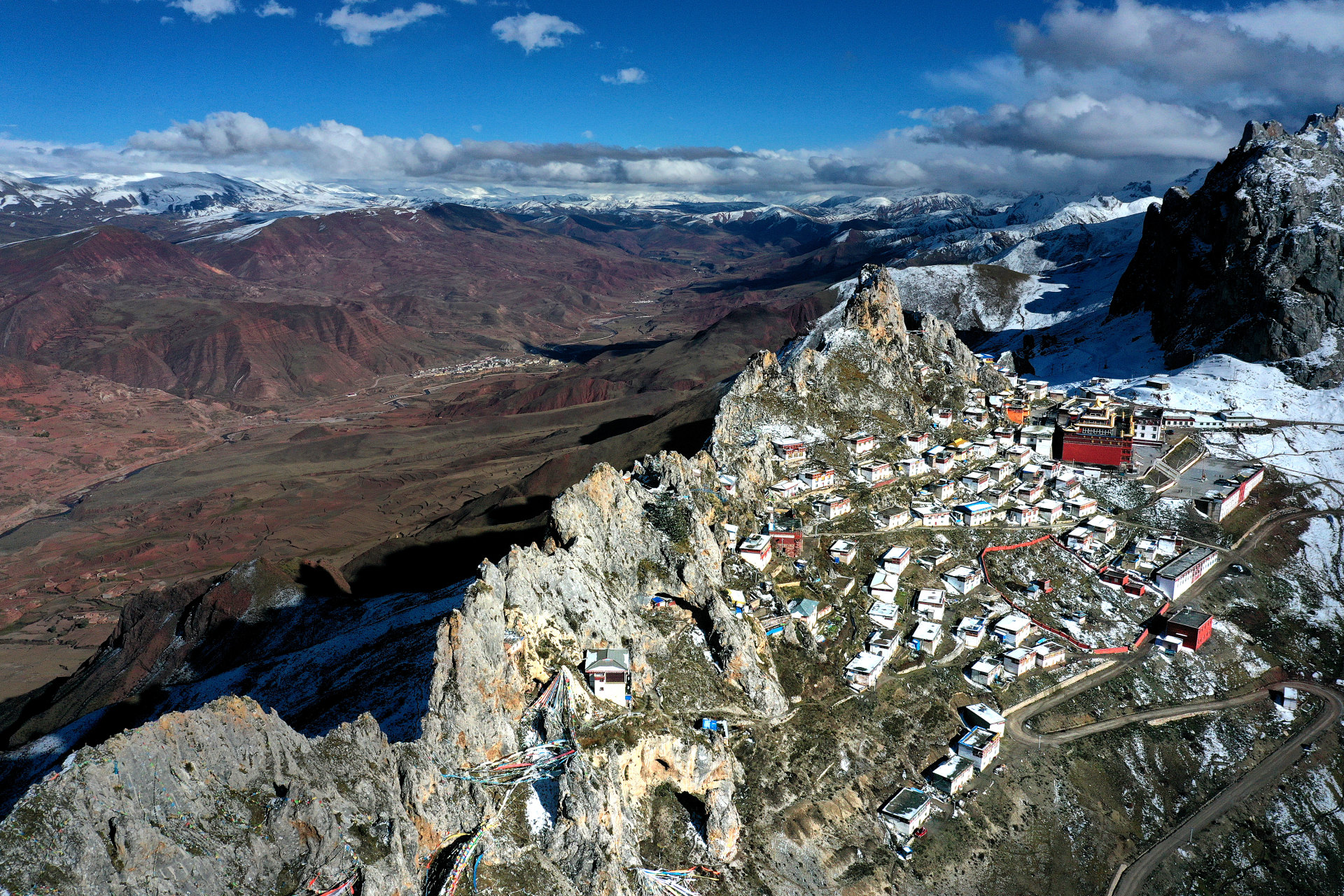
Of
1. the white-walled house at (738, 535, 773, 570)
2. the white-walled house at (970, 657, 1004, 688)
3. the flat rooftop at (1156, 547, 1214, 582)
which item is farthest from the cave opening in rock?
the flat rooftop at (1156, 547, 1214, 582)

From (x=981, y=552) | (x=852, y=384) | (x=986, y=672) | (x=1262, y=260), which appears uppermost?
(x=1262, y=260)

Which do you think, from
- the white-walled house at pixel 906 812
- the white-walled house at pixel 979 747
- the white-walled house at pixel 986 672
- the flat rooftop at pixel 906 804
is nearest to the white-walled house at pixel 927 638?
the white-walled house at pixel 986 672

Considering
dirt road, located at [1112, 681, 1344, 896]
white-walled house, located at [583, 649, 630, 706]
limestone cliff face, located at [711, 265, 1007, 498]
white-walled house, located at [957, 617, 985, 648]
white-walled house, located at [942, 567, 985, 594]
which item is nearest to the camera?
white-walled house, located at [583, 649, 630, 706]

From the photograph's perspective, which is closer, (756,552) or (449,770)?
(449,770)

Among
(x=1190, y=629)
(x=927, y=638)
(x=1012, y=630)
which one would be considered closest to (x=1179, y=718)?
(x=1190, y=629)

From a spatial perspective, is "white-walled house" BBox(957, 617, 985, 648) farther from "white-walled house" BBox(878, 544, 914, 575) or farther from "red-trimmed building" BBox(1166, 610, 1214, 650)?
"red-trimmed building" BBox(1166, 610, 1214, 650)

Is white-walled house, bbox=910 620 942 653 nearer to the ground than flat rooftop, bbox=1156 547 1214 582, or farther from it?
nearer to the ground

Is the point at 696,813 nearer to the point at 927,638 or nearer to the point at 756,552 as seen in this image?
the point at 756,552

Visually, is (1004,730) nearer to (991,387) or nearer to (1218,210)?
(991,387)
